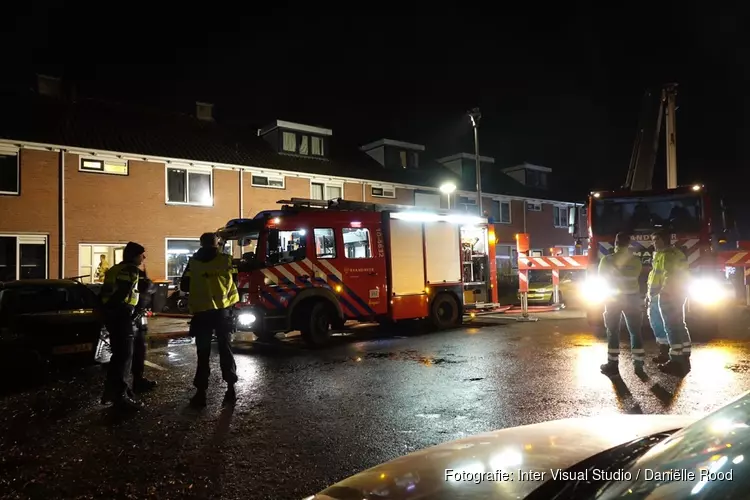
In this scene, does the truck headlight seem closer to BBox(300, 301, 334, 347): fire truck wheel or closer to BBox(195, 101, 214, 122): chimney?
BBox(300, 301, 334, 347): fire truck wheel

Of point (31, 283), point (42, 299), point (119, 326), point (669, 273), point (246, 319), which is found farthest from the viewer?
point (246, 319)

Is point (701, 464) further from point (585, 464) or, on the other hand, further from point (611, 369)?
point (611, 369)

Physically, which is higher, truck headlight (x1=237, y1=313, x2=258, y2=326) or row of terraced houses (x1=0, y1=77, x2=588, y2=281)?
row of terraced houses (x1=0, y1=77, x2=588, y2=281)

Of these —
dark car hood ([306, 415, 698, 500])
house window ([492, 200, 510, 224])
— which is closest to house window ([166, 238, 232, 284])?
house window ([492, 200, 510, 224])

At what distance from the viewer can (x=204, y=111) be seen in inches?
943

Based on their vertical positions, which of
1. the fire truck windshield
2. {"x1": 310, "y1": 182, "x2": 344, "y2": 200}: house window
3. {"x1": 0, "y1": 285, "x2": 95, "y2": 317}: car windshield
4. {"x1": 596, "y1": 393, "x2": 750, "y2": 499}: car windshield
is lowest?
{"x1": 596, "y1": 393, "x2": 750, "y2": 499}: car windshield

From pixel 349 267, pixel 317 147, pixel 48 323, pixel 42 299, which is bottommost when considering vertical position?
pixel 48 323

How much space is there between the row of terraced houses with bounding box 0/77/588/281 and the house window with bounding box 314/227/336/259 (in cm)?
733

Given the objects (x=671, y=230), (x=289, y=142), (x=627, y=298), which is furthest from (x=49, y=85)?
(x=627, y=298)

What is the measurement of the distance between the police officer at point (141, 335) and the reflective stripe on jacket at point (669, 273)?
6.33 m

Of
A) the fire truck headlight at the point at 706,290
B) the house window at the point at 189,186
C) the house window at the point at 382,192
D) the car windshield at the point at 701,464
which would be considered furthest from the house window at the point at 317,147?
the car windshield at the point at 701,464

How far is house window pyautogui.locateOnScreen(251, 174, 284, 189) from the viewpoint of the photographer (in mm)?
21344

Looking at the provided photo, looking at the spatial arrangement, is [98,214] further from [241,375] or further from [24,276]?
[241,375]

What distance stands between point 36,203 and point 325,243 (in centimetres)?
1187
